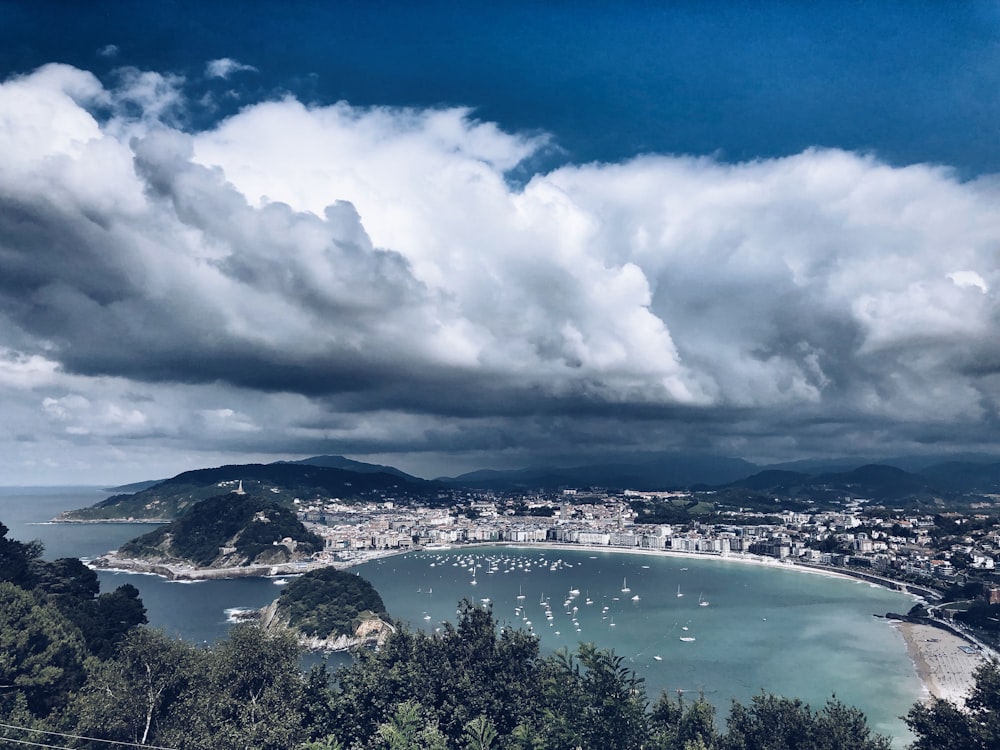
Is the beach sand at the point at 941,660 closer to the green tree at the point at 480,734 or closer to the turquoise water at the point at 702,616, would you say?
the turquoise water at the point at 702,616

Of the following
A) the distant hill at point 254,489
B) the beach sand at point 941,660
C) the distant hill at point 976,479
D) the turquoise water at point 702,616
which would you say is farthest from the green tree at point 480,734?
the distant hill at point 976,479

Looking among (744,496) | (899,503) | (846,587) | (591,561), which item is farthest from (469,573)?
(899,503)

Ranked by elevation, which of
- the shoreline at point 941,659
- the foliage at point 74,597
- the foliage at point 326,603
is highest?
the foliage at point 74,597

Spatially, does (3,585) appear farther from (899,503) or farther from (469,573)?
(899,503)

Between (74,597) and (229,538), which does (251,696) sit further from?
(229,538)

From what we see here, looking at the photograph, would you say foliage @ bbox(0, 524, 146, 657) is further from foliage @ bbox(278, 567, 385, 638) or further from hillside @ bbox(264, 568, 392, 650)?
foliage @ bbox(278, 567, 385, 638)

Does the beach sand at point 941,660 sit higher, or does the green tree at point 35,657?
the green tree at point 35,657
